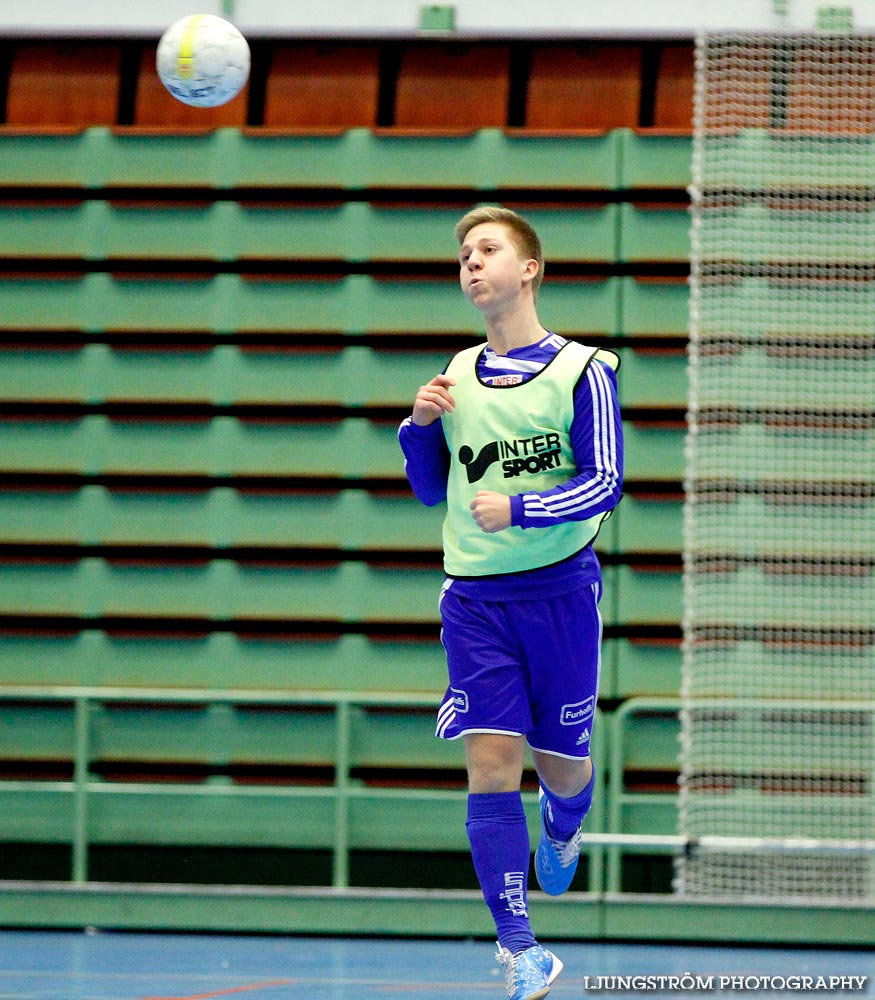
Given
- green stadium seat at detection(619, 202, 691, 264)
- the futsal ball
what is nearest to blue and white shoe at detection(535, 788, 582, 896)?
the futsal ball

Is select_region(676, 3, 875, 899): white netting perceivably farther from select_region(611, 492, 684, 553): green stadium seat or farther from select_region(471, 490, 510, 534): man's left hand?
select_region(471, 490, 510, 534): man's left hand

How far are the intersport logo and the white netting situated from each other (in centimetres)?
280

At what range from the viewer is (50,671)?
6297 mm

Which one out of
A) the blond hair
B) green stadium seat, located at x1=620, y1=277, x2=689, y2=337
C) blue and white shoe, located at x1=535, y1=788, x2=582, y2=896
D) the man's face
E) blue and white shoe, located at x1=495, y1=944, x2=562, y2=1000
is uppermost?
green stadium seat, located at x1=620, y1=277, x2=689, y2=337

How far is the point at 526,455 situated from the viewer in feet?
10.7

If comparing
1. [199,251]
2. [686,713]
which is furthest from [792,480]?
[199,251]

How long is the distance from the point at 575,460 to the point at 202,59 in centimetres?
226

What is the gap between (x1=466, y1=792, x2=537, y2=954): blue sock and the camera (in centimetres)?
317

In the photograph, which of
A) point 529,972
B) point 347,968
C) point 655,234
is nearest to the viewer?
point 529,972

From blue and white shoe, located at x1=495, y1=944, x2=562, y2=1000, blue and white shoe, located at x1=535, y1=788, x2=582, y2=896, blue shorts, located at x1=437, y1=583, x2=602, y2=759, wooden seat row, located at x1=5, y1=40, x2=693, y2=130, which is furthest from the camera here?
wooden seat row, located at x1=5, y1=40, x2=693, y2=130

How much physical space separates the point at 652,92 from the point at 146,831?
3965 mm

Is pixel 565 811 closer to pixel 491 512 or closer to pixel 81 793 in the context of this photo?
pixel 491 512

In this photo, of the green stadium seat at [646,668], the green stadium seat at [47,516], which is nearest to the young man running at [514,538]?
the green stadium seat at [646,668]

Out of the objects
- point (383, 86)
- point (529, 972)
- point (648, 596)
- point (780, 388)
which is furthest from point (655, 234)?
point (529, 972)
